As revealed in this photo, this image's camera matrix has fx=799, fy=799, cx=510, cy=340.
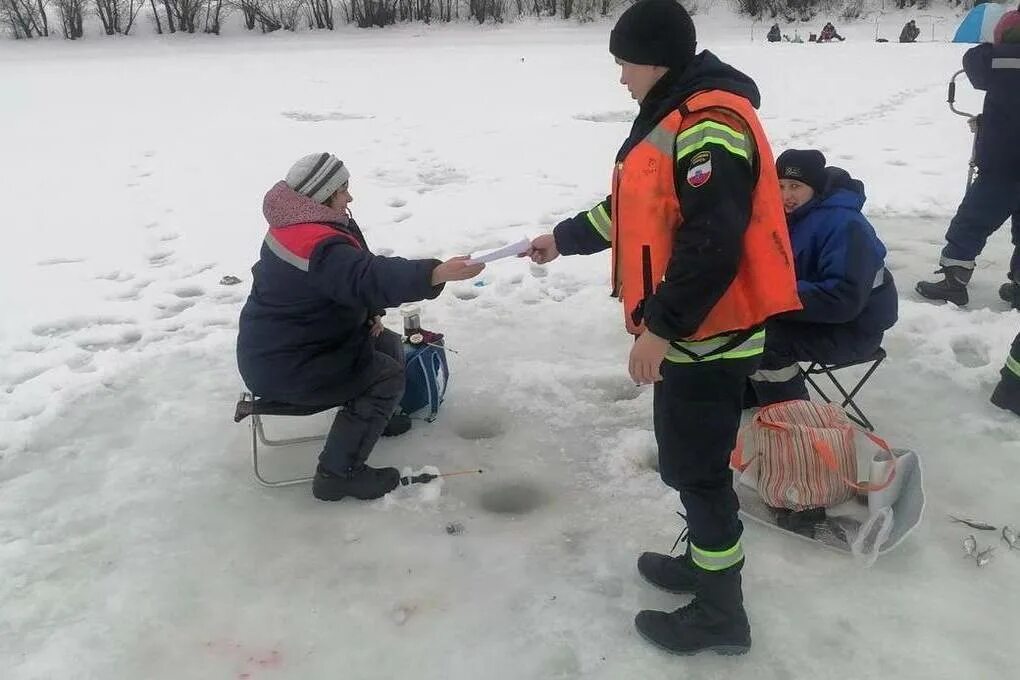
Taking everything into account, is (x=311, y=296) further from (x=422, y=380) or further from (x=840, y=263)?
(x=840, y=263)

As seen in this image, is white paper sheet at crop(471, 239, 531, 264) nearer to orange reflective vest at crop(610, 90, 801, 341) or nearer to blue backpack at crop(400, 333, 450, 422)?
orange reflective vest at crop(610, 90, 801, 341)

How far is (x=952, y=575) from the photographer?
2.75 metres

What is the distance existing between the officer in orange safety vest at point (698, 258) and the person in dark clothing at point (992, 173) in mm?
3293

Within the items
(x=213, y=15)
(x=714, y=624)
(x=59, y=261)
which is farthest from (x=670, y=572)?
(x=213, y=15)

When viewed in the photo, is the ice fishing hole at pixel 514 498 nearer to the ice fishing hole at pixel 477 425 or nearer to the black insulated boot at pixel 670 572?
the ice fishing hole at pixel 477 425

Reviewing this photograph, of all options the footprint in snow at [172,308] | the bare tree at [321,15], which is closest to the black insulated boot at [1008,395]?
the footprint in snow at [172,308]

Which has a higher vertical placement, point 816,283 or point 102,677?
point 816,283

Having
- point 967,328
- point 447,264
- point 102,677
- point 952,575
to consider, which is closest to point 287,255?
point 447,264

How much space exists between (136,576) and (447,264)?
1565 millimetres

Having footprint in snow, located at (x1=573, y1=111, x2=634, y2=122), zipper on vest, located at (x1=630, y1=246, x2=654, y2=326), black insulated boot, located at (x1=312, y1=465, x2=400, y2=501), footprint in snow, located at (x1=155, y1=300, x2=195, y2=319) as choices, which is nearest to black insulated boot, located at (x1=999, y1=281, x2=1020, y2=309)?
zipper on vest, located at (x1=630, y1=246, x2=654, y2=326)

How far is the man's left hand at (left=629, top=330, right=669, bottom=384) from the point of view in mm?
2102

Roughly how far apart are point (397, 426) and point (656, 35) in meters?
2.20

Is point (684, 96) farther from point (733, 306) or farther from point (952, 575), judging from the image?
point (952, 575)

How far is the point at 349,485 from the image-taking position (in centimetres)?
321
